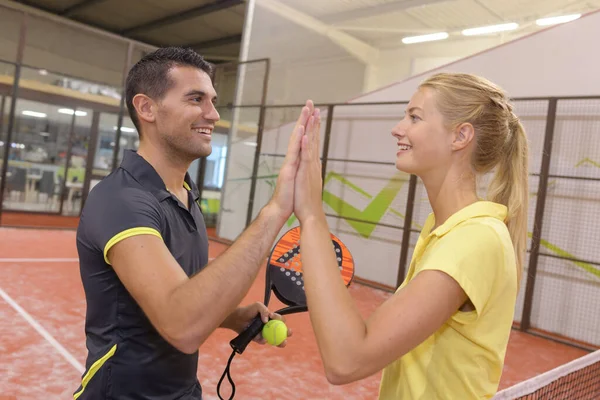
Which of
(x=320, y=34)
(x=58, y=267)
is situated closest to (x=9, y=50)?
(x=320, y=34)

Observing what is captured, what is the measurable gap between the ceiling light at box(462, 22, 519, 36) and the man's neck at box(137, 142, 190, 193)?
10.9m

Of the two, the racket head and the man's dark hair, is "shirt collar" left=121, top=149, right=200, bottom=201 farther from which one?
the racket head

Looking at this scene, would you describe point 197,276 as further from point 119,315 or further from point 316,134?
point 316,134

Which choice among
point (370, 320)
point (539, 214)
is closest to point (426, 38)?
point (539, 214)

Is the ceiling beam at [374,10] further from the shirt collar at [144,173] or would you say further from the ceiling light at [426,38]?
the shirt collar at [144,173]

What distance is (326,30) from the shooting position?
43.0 ft

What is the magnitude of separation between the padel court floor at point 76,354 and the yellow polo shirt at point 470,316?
2.68 m

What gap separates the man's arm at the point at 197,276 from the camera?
1238 mm

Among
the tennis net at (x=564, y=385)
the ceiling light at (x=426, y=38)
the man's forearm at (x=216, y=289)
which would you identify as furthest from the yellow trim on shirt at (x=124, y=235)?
the ceiling light at (x=426, y=38)

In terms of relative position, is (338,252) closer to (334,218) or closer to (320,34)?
(334,218)

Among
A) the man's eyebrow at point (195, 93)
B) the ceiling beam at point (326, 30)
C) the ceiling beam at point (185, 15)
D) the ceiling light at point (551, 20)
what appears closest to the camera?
the man's eyebrow at point (195, 93)

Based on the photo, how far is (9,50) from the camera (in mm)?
13305

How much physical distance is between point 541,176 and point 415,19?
7567 mm

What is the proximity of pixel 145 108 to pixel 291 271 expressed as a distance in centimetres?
80
